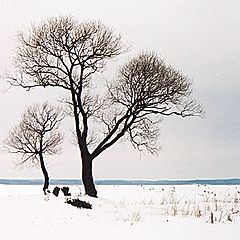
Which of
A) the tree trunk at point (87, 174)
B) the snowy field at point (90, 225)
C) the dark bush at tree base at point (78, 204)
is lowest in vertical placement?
the snowy field at point (90, 225)

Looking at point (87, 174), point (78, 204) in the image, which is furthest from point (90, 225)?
point (87, 174)

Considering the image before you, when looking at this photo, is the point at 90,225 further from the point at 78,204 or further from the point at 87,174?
the point at 87,174

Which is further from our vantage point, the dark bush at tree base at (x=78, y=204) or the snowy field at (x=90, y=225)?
the dark bush at tree base at (x=78, y=204)

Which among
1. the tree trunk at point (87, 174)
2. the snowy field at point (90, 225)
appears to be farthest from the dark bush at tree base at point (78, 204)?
the tree trunk at point (87, 174)

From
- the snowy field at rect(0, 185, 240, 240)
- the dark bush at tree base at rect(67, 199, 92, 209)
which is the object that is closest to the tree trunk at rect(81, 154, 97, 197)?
the dark bush at tree base at rect(67, 199, 92, 209)

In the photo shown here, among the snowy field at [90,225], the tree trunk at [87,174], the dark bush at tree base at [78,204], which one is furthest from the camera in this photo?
the tree trunk at [87,174]

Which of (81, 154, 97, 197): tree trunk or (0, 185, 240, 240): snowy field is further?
(81, 154, 97, 197): tree trunk

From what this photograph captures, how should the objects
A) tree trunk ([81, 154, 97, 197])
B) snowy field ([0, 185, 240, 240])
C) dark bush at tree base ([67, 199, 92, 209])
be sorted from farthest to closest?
tree trunk ([81, 154, 97, 197]) < dark bush at tree base ([67, 199, 92, 209]) < snowy field ([0, 185, 240, 240])

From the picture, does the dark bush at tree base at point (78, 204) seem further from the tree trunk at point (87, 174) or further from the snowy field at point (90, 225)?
the tree trunk at point (87, 174)

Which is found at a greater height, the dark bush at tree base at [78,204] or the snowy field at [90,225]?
the dark bush at tree base at [78,204]

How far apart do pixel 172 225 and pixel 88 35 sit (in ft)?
53.5

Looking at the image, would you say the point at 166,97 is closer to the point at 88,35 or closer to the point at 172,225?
the point at 88,35

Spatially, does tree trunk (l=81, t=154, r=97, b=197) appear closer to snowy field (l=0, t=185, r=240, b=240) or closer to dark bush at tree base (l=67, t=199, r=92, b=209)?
dark bush at tree base (l=67, t=199, r=92, b=209)

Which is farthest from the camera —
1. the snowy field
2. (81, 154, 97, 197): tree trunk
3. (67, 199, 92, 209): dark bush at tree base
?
(81, 154, 97, 197): tree trunk
